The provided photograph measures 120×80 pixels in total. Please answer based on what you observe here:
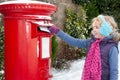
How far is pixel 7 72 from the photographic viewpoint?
12.4 feet

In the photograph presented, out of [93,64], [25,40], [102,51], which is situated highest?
[25,40]

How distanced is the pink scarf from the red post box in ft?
1.66

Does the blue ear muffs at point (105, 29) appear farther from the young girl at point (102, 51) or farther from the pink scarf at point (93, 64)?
the pink scarf at point (93, 64)

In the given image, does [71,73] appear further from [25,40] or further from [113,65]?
[25,40]

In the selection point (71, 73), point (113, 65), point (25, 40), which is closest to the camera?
point (25, 40)

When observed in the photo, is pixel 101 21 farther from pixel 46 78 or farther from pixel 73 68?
pixel 73 68

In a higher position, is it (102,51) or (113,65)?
(102,51)

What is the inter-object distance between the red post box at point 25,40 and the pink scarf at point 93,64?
51cm

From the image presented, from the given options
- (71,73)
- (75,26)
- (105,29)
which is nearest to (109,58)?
(105,29)

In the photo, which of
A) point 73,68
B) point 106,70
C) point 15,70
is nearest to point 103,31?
point 106,70

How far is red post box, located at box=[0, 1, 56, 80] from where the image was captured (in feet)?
11.8

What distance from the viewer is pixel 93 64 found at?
12.7 feet

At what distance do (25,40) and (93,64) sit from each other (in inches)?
32.5

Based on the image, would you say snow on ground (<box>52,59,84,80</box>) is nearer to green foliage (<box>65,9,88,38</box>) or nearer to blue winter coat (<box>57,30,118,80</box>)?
green foliage (<box>65,9,88,38</box>)
